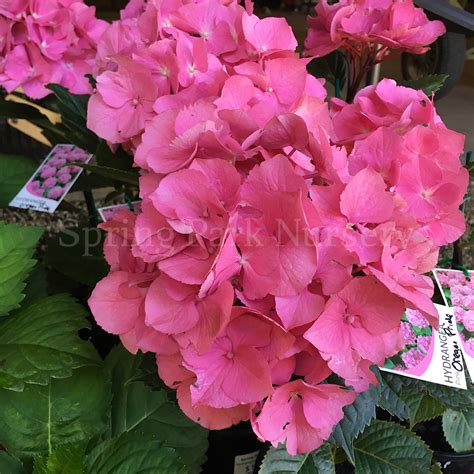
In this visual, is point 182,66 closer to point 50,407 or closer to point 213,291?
point 213,291

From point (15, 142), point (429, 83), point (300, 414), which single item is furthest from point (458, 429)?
point (15, 142)

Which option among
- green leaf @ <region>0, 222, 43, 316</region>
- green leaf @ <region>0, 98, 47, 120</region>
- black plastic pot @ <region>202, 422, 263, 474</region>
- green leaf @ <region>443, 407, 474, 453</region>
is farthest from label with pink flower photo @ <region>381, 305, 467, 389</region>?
green leaf @ <region>0, 98, 47, 120</region>

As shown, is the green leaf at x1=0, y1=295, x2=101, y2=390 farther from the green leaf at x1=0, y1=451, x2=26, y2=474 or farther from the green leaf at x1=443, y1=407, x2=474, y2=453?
the green leaf at x1=443, y1=407, x2=474, y2=453

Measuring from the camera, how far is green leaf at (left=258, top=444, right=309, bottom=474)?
74 centimetres

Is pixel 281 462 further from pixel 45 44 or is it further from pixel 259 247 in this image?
pixel 45 44

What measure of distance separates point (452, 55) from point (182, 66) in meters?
1.98

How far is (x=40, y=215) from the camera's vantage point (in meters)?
2.25

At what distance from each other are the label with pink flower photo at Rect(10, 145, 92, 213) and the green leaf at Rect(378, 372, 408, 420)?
1.96 ft

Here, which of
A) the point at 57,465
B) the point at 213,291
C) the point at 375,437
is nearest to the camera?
the point at 213,291

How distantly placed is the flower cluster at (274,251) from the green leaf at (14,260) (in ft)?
1.05

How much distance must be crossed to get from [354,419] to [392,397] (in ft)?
0.28

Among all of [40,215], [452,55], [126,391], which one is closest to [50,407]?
[126,391]

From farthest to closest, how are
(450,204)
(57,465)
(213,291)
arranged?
(57,465) < (450,204) < (213,291)

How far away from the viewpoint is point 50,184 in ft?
3.29
